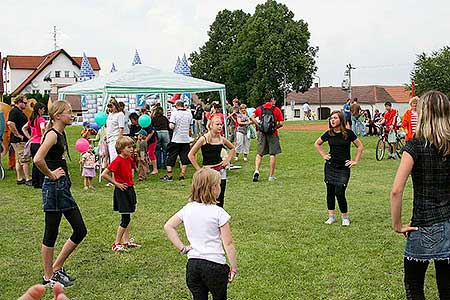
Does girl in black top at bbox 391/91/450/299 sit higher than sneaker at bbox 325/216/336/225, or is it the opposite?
girl in black top at bbox 391/91/450/299

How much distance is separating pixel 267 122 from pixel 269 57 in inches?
1751

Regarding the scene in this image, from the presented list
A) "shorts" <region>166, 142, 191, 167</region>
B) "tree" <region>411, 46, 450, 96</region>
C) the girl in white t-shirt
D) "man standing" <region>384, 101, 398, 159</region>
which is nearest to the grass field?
the girl in white t-shirt

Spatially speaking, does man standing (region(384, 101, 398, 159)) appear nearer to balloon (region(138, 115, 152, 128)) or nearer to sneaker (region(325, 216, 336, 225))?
balloon (region(138, 115, 152, 128))

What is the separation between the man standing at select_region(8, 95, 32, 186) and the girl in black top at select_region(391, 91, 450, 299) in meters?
10.6

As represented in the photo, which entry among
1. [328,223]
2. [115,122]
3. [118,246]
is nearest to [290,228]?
[328,223]

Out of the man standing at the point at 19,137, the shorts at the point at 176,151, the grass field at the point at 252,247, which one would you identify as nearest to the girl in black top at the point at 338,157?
the grass field at the point at 252,247

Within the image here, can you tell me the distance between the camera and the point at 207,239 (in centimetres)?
411

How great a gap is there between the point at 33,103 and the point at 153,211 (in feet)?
16.5

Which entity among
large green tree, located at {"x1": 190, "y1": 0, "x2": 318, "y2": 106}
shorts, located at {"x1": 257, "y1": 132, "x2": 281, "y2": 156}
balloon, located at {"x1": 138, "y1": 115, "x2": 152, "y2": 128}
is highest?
large green tree, located at {"x1": 190, "y1": 0, "x2": 318, "y2": 106}

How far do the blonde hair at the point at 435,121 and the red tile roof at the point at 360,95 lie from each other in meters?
83.9

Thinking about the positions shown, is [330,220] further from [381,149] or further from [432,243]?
[381,149]

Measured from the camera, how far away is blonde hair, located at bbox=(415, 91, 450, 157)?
3.95 metres

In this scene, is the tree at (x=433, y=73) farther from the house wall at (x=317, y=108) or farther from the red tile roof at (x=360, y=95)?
the red tile roof at (x=360, y=95)

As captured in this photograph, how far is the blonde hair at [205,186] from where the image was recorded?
414cm
